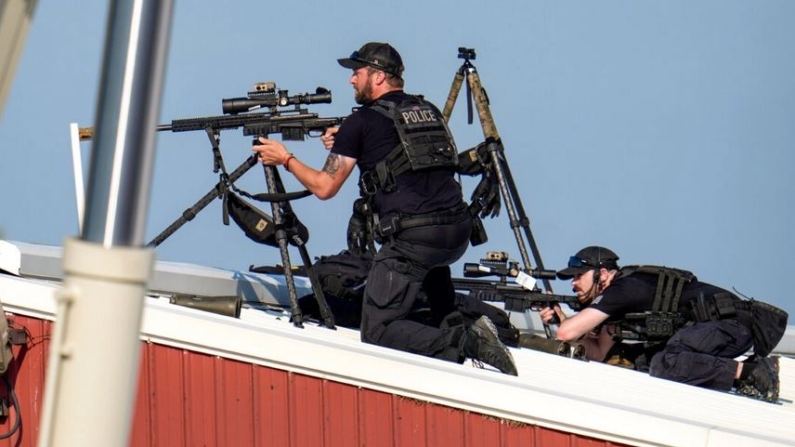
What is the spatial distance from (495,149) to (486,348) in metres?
3.68

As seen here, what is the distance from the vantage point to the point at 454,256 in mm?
8141

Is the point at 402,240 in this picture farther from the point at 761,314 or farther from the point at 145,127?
the point at 145,127

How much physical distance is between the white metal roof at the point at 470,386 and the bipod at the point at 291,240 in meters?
0.50

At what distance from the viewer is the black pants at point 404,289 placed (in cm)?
780

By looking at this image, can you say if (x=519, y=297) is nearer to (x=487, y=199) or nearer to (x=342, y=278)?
(x=487, y=199)

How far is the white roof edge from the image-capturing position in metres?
6.57

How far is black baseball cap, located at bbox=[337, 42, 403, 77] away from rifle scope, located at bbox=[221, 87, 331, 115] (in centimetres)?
47

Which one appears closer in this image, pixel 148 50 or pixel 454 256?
pixel 148 50

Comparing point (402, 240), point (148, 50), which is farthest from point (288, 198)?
point (148, 50)

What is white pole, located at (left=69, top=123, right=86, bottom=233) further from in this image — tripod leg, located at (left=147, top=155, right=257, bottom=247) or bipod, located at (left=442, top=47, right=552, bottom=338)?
bipod, located at (left=442, top=47, right=552, bottom=338)

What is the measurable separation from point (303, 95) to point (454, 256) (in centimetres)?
136

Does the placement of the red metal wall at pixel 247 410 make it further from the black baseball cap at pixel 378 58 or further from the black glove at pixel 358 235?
the black glove at pixel 358 235

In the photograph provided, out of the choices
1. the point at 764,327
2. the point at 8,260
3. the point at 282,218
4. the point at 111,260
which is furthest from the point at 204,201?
the point at 111,260

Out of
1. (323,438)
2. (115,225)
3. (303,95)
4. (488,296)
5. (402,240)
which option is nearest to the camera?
(115,225)
